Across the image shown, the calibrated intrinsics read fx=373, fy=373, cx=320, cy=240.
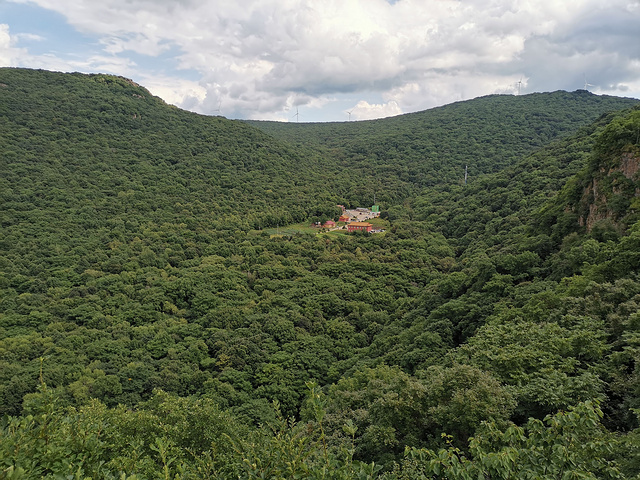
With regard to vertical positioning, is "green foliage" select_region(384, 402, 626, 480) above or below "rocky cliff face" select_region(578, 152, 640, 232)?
below

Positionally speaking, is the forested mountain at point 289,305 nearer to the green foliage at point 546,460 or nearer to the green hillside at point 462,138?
the green foliage at point 546,460

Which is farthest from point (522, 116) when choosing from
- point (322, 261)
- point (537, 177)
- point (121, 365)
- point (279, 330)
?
point (121, 365)

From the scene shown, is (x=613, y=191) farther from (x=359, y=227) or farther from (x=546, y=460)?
(x=359, y=227)

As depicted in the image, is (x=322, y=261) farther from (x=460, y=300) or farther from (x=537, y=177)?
(x=537, y=177)

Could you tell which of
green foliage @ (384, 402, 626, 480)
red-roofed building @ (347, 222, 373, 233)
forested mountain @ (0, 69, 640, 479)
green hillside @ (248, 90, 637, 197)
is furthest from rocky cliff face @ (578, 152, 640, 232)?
green hillside @ (248, 90, 637, 197)

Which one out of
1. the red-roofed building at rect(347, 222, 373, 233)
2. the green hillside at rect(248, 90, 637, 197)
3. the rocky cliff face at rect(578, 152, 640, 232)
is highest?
the green hillside at rect(248, 90, 637, 197)

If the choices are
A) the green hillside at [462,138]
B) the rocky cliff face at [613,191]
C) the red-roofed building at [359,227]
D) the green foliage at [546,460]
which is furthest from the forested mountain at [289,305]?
the red-roofed building at [359,227]

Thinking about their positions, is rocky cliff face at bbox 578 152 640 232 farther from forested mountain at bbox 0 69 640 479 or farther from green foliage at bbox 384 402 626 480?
green foliage at bbox 384 402 626 480
